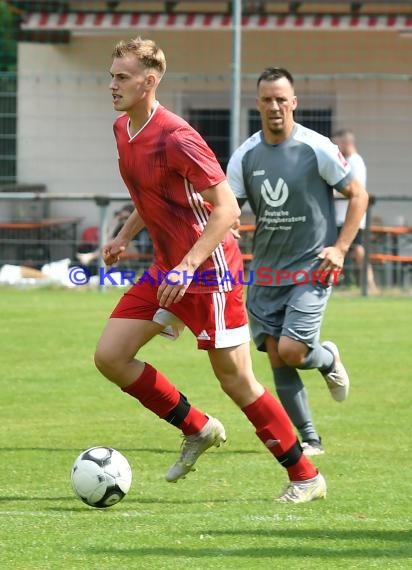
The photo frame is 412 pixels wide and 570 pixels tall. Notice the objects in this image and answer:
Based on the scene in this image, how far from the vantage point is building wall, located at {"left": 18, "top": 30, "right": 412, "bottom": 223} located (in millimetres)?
17953

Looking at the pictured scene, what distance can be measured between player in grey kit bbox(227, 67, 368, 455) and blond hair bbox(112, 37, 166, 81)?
3.84 ft

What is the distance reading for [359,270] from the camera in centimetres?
1653

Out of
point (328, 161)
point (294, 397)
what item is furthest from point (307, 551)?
point (328, 161)

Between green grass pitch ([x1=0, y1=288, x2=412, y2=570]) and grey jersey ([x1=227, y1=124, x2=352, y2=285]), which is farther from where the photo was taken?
grey jersey ([x1=227, y1=124, x2=352, y2=285])

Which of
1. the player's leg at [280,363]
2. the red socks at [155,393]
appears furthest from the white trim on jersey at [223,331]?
the player's leg at [280,363]

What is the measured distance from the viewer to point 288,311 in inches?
293

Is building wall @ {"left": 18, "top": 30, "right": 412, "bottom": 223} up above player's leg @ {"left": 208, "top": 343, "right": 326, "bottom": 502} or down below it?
above

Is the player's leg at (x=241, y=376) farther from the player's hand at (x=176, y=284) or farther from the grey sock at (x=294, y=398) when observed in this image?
the grey sock at (x=294, y=398)

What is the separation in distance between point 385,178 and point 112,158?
3.74 meters

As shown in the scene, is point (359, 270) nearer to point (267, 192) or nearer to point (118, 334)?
point (267, 192)

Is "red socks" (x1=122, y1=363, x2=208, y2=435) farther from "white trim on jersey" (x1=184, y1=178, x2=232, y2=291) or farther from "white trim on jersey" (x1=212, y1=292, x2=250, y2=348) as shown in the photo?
"white trim on jersey" (x1=184, y1=178, x2=232, y2=291)

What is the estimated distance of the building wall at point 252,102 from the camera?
1795 centimetres

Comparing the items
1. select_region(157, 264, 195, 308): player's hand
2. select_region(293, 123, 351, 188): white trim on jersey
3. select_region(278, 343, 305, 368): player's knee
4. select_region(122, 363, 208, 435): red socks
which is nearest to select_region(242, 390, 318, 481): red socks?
select_region(122, 363, 208, 435): red socks

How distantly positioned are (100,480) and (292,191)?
217 cm
